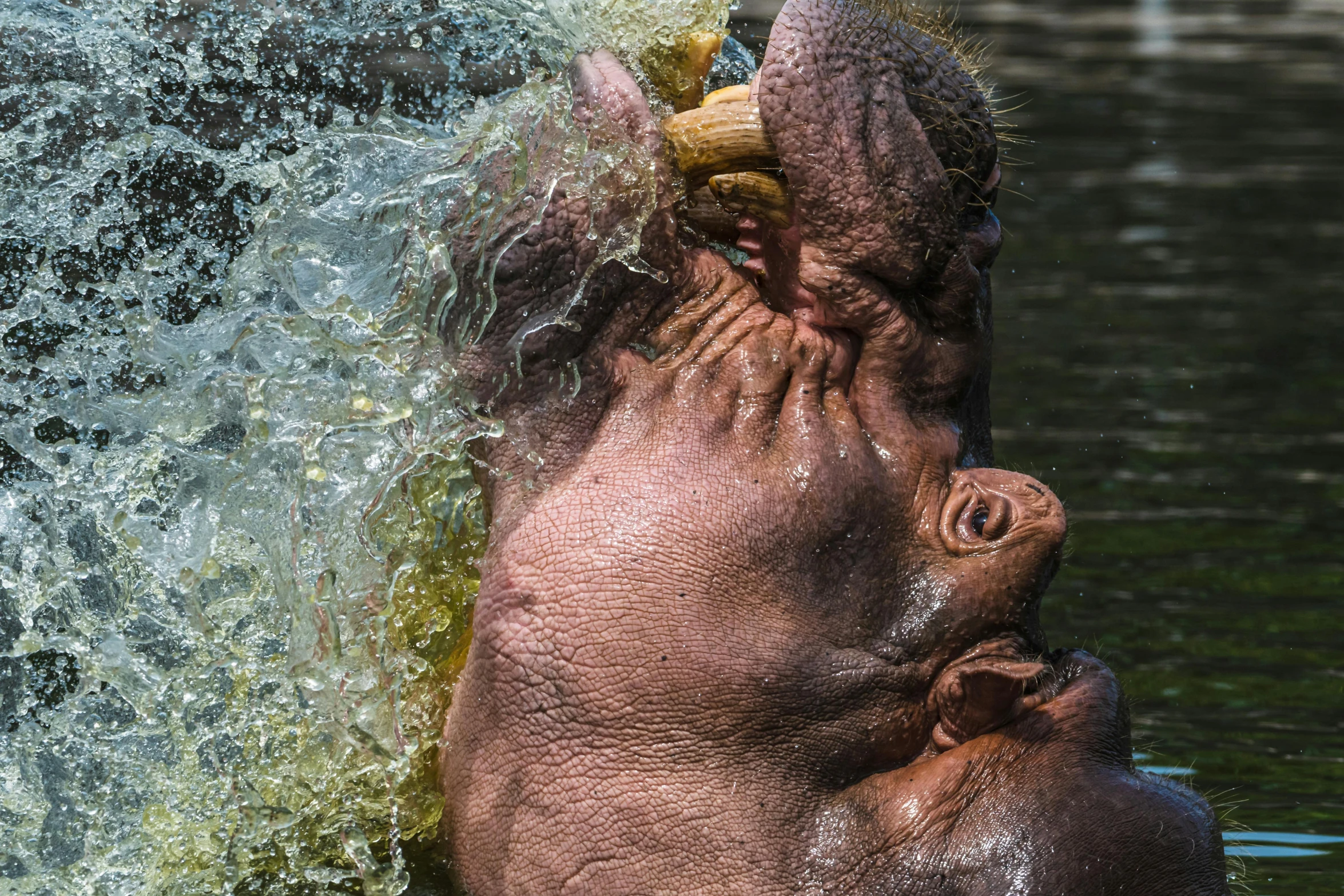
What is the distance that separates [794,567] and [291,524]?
100cm

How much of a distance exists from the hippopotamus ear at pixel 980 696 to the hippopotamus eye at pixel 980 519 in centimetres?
24

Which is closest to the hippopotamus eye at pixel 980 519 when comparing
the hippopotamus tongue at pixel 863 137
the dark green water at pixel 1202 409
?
the hippopotamus tongue at pixel 863 137

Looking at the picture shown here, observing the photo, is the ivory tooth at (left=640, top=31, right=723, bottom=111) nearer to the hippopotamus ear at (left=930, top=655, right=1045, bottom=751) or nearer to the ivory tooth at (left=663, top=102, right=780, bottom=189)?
the ivory tooth at (left=663, top=102, right=780, bottom=189)

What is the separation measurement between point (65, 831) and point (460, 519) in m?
1.04

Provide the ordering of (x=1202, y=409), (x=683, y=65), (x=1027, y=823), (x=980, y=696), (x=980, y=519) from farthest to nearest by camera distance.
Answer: (x=1202, y=409)
(x=683, y=65)
(x=980, y=519)
(x=980, y=696)
(x=1027, y=823)

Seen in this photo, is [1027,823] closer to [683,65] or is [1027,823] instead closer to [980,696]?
[980,696]

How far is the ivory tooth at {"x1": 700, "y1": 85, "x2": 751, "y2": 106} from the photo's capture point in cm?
354

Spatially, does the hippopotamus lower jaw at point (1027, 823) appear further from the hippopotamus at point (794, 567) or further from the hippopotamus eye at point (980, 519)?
the hippopotamus eye at point (980, 519)

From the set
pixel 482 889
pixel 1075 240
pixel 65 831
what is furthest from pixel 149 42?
pixel 1075 240

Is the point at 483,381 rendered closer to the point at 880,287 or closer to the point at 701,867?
the point at 880,287

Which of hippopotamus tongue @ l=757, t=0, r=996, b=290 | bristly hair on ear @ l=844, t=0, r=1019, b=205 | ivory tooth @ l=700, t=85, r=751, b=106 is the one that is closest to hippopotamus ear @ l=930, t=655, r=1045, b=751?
hippopotamus tongue @ l=757, t=0, r=996, b=290

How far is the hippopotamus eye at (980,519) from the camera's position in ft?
11.4

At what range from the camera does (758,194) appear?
350 centimetres

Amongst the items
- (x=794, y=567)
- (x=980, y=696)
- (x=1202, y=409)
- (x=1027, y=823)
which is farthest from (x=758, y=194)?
(x=1202, y=409)
